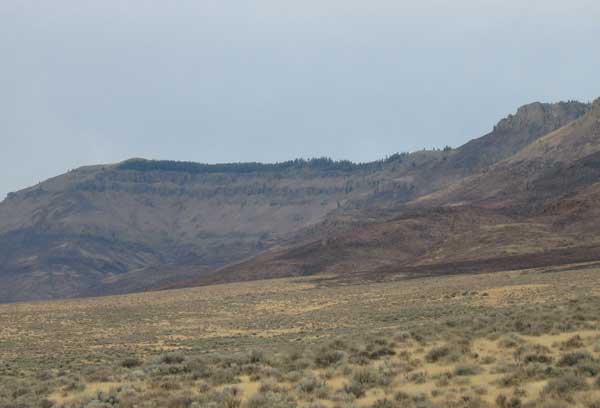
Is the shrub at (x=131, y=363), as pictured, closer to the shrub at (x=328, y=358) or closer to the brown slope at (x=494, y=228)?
the shrub at (x=328, y=358)

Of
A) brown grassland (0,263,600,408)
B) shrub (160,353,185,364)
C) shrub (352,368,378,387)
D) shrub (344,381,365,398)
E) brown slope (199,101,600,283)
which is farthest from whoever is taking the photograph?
brown slope (199,101,600,283)

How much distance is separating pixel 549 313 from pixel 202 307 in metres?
43.0

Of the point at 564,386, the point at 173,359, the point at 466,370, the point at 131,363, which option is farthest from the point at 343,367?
the point at 131,363

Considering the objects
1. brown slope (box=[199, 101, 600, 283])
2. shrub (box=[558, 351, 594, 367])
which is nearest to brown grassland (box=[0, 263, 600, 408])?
shrub (box=[558, 351, 594, 367])

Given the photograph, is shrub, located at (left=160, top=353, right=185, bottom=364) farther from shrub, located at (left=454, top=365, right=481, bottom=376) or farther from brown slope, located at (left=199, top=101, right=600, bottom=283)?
brown slope, located at (left=199, top=101, right=600, bottom=283)

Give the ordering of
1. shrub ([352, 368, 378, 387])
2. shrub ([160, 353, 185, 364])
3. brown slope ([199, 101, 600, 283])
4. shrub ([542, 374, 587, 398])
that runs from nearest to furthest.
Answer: shrub ([542, 374, 587, 398]) → shrub ([352, 368, 378, 387]) → shrub ([160, 353, 185, 364]) → brown slope ([199, 101, 600, 283])

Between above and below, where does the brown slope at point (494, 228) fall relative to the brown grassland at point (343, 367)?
above

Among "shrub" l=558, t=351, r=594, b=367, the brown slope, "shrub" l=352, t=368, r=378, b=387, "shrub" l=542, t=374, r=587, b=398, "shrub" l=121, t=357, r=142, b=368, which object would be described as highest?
the brown slope

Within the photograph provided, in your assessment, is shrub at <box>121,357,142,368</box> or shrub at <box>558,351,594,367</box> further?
shrub at <box>121,357,142,368</box>

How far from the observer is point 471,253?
10681cm

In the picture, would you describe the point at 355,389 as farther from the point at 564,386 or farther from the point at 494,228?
the point at 494,228

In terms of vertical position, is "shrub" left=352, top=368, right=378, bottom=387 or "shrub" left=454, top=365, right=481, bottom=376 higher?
"shrub" left=352, top=368, right=378, bottom=387

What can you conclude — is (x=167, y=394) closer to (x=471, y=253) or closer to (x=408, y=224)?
(x=471, y=253)

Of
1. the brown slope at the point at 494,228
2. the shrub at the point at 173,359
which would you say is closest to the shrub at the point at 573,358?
the shrub at the point at 173,359
